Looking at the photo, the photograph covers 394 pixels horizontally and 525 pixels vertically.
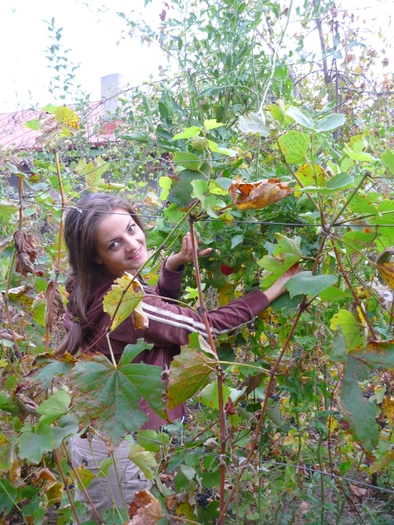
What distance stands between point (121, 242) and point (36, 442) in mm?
636

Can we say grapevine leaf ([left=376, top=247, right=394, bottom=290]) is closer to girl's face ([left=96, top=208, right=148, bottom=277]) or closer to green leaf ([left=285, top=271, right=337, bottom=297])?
green leaf ([left=285, top=271, right=337, bottom=297])

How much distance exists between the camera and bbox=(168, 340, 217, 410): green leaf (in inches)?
33.9

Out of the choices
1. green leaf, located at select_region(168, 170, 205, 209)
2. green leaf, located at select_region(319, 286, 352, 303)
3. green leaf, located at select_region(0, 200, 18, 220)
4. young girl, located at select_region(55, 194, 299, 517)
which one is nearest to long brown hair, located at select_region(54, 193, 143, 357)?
young girl, located at select_region(55, 194, 299, 517)

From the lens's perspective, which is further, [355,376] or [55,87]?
[55,87]

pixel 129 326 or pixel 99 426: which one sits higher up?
pixel 99 426

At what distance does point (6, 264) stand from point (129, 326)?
2.03 ft

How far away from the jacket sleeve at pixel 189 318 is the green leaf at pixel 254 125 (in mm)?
493

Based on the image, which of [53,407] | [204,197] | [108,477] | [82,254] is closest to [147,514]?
[53,407]

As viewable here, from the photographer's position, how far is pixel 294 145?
924 millimetres

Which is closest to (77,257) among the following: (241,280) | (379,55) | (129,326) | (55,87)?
(129,326)

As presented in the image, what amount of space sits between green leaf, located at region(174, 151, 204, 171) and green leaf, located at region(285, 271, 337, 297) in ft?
1.01

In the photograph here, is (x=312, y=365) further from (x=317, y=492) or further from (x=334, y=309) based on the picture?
(x=317, y=492)

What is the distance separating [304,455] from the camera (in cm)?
218

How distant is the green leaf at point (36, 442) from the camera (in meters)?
1.16
